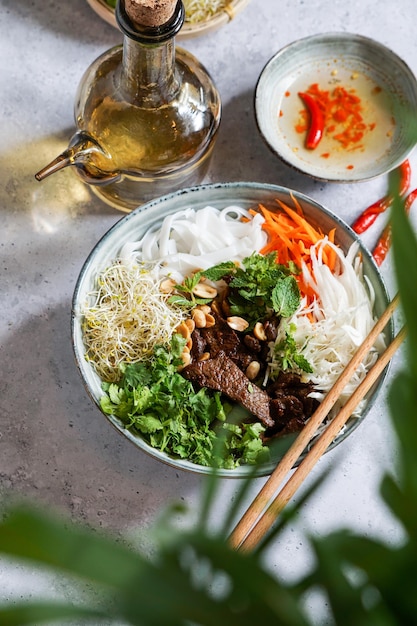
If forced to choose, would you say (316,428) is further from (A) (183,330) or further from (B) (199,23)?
(B) (199,23)

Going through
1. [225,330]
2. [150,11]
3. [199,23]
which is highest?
[150,11]

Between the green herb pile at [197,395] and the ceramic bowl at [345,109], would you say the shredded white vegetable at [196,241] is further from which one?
the ceramic bowl at [345,109]

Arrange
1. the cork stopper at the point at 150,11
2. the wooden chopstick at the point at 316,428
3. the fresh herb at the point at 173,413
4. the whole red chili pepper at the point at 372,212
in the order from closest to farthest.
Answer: the wooden chopstick at the point at 316,428
the cork stopper at the point at 150,11
the fresh herb at the point at 173,413
the whole red chili pepper at the point at 372,212

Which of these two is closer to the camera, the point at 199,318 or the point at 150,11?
the point at 150,11

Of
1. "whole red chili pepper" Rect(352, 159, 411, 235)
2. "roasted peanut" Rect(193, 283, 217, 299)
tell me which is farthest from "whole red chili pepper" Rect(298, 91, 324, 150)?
"roasted peanut" Rect(193, 283, 217, 299)

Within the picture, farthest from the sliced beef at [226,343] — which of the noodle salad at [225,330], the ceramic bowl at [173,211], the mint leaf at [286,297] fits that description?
the ceramic bowl at [173,211]

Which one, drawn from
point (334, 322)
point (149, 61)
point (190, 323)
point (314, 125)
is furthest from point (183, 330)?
point (314, 125)
